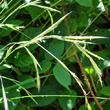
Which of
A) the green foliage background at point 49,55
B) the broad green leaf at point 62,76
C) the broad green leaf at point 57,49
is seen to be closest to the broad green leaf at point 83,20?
the green foliage background at point 49,55

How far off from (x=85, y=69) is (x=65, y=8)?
293mm

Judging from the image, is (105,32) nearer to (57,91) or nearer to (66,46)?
(66,46)

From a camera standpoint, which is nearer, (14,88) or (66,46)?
(14,88)

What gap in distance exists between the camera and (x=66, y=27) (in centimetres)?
104

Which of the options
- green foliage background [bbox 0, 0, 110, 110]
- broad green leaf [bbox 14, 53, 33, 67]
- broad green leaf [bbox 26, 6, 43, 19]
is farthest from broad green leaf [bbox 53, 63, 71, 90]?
broad green leaf [bbox 26, 6, 43, 19]

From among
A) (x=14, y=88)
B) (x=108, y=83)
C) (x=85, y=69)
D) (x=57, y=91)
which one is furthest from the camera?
(x=108, y=83)

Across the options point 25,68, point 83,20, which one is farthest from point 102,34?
point 25,68

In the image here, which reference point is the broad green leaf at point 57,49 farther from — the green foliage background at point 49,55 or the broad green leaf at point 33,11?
the broad green leaf at point 33,11

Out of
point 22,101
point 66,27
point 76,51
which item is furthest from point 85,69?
point 22,101

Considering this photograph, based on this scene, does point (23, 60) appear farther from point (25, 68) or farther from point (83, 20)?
point (83, 20)

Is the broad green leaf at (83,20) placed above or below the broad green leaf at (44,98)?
above

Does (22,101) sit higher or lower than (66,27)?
lower

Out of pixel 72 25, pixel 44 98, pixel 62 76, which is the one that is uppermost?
pixel 72 25

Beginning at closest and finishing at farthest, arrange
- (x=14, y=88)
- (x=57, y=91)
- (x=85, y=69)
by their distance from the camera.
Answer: (x=14, y=88) → (x=57, y=91) → (x=85, y=69)
